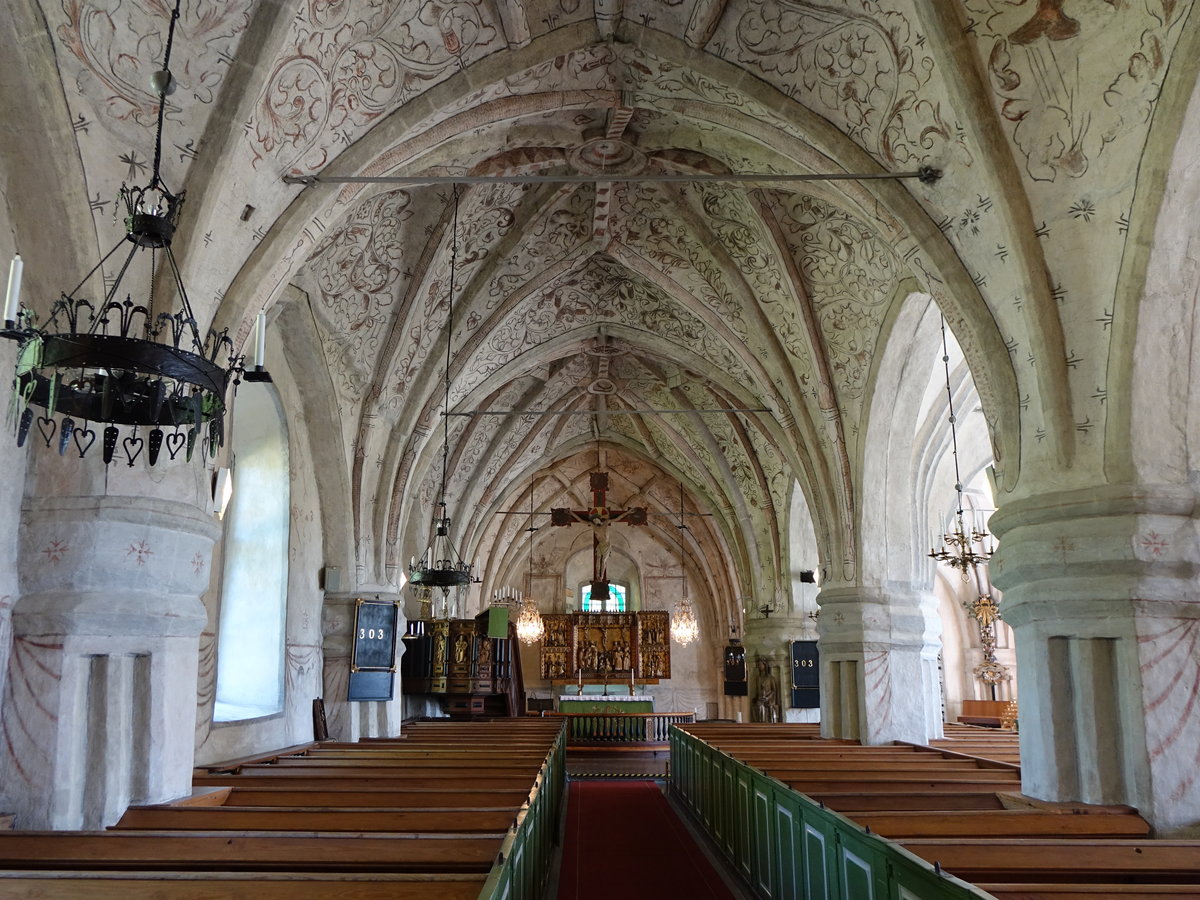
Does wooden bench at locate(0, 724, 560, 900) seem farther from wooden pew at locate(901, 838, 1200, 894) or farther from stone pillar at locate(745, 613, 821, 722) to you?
stone pillar at locate(745, 613, 821, 722)

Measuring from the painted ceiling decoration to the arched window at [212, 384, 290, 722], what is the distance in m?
0.83

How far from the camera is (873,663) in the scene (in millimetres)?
10398

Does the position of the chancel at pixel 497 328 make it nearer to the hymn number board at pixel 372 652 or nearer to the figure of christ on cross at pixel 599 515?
the hymn number board at pixel 372 652

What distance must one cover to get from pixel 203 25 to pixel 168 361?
2951 mm

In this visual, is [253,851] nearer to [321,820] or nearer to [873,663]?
[321,820]

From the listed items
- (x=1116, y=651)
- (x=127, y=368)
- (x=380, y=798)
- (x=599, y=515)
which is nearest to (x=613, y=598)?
(x=599, y=515)

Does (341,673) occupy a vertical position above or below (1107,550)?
below

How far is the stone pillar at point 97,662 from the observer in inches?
201

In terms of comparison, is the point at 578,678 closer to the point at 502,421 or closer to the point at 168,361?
the point at 502,421

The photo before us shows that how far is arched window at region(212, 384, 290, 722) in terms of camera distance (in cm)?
1054

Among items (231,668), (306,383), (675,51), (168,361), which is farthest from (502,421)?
(168,361)

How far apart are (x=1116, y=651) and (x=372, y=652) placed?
29.6 feet

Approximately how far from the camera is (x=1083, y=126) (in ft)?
18.9

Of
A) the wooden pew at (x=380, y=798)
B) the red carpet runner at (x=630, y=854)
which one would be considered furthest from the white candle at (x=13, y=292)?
the red carpet runner at (x=630, y=854)
